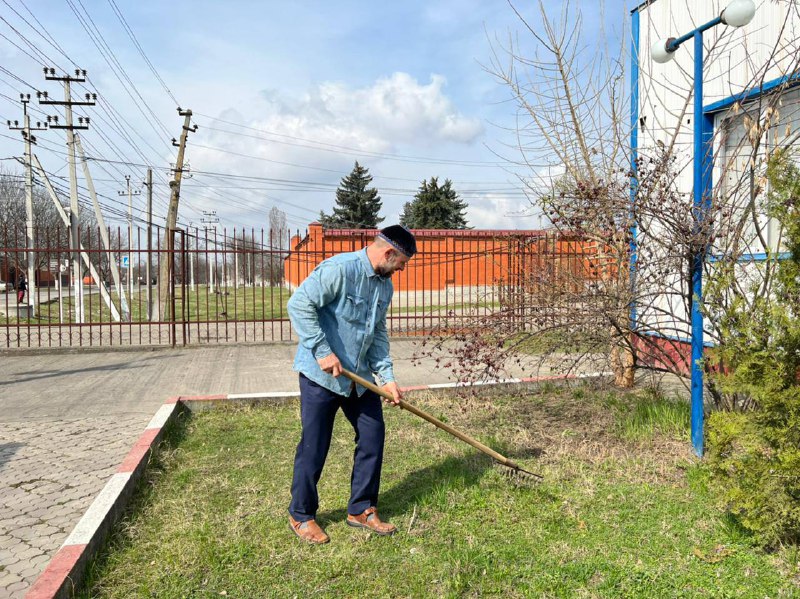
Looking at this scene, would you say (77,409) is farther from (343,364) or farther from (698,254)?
(698,254)

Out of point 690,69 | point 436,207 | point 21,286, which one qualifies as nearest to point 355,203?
point 436,207

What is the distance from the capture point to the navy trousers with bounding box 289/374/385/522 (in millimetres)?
3365

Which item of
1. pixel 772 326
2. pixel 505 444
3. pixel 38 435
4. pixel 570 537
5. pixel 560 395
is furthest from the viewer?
pixel 560 395

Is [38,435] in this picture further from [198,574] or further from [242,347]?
[242,347]

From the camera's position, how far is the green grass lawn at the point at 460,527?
289 cm

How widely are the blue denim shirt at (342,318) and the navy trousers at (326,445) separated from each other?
0.29ft

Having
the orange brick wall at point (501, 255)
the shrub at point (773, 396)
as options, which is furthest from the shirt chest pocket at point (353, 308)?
the orange brick wall at point (501, 255)

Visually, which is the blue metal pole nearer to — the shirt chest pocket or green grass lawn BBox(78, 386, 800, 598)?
green grass lawn BBox(78, 386, 800, 598)

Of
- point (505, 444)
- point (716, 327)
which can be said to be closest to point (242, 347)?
point (505, 444)

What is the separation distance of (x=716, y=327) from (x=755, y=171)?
1281 millimetres

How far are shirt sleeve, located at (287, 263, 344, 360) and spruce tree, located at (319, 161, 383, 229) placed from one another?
42.8 metres

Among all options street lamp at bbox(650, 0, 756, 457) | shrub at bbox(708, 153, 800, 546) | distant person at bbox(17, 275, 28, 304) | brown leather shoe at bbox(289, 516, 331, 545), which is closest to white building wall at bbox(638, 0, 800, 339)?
street lamp at bbox(650, 0, 756, 457)

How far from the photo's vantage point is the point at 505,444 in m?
4.93

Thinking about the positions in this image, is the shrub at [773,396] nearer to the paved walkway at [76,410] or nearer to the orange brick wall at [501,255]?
the orange brick wall at [501,255]
